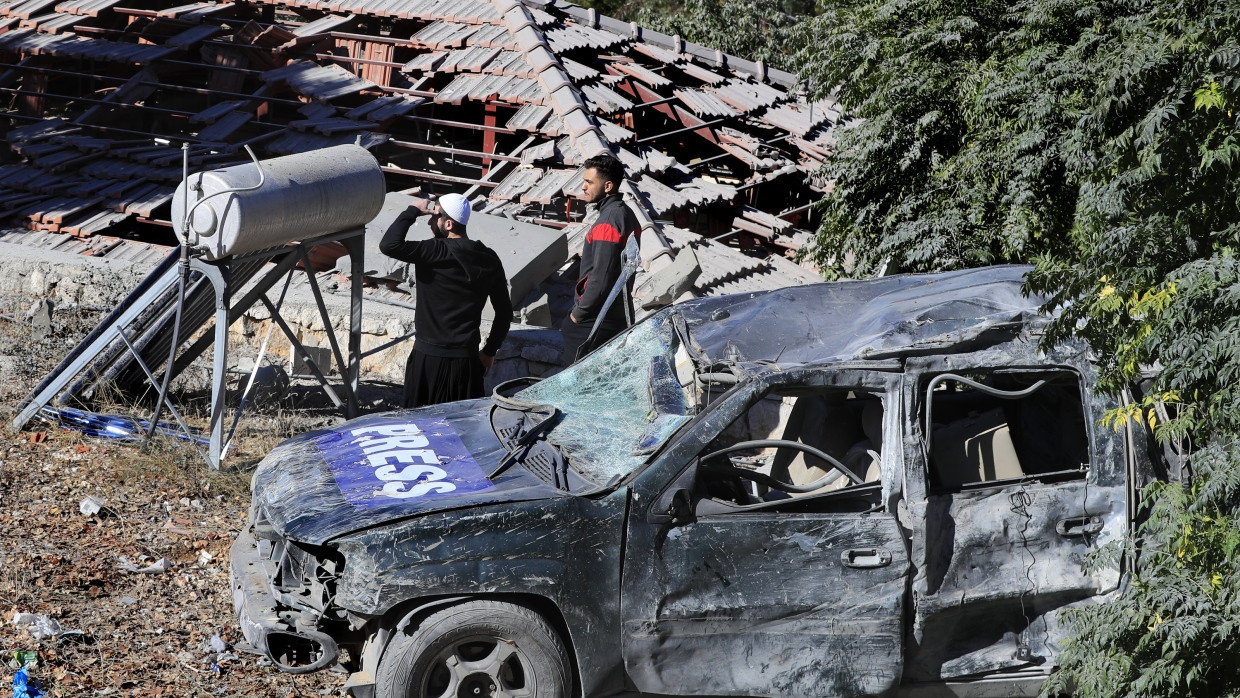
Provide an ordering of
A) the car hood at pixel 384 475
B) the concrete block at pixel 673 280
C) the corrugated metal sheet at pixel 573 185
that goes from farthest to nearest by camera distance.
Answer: the corrugated metal sheet at pixel 573 185 < the concrete block at pixel 673 280 < the car hood at pixel 384 475

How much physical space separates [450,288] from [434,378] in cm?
60

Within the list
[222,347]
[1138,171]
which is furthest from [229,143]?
[1138,171]

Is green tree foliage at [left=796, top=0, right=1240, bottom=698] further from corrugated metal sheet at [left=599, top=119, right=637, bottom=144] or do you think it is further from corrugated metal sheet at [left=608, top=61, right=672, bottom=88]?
corrugated metal sheet at [left=608, top=61, right=672, bottom=88]

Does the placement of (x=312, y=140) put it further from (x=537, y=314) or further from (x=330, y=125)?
(x=537, y=314)

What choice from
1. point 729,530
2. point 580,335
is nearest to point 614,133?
point 580,335

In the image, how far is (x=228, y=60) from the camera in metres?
14.7

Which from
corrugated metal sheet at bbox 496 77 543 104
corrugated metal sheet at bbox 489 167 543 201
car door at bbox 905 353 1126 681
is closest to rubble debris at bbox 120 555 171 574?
car door at bbox 905 353 1126 681

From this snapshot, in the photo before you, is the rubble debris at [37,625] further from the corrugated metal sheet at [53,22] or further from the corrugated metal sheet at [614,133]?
the corrugated metal sheet at [53,22]

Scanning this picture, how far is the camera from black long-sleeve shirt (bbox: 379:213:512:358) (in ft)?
23.5

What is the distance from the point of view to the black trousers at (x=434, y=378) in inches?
290

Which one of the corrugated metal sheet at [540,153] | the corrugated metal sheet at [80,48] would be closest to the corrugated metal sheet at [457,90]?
the corrugated metal sheet at [540,153]

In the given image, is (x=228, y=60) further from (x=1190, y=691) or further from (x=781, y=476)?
(x=1190, y=691)

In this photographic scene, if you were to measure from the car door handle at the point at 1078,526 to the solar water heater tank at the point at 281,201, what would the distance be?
4.69m

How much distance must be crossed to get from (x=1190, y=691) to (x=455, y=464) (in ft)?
9.63
